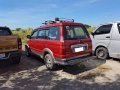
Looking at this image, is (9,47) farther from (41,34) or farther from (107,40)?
(107,40)

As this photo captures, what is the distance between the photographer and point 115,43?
9.01 meters

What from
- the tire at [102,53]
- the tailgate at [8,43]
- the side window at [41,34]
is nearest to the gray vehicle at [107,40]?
the tire at [102,53]

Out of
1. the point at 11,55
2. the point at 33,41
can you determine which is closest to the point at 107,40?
the point at 33,41

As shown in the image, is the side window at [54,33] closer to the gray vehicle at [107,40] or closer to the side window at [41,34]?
the side window at [41,34]

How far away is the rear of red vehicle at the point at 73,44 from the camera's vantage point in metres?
7.02

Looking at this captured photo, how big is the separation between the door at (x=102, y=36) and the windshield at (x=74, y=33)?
1739 millimetres

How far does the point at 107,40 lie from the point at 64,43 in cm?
322

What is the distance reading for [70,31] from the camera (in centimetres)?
744

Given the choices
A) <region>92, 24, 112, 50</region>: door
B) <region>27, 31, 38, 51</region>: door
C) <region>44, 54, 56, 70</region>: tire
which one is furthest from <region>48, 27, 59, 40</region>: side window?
<region>92, 24, 112, 50</region>: door

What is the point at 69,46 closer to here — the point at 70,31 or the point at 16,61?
the point at 70,31

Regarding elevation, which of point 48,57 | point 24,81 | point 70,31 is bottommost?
point 24,81

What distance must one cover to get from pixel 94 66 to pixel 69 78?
203cm

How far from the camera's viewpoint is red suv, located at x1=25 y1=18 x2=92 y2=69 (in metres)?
7.07

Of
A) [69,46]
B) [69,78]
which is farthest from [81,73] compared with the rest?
[69,46]
